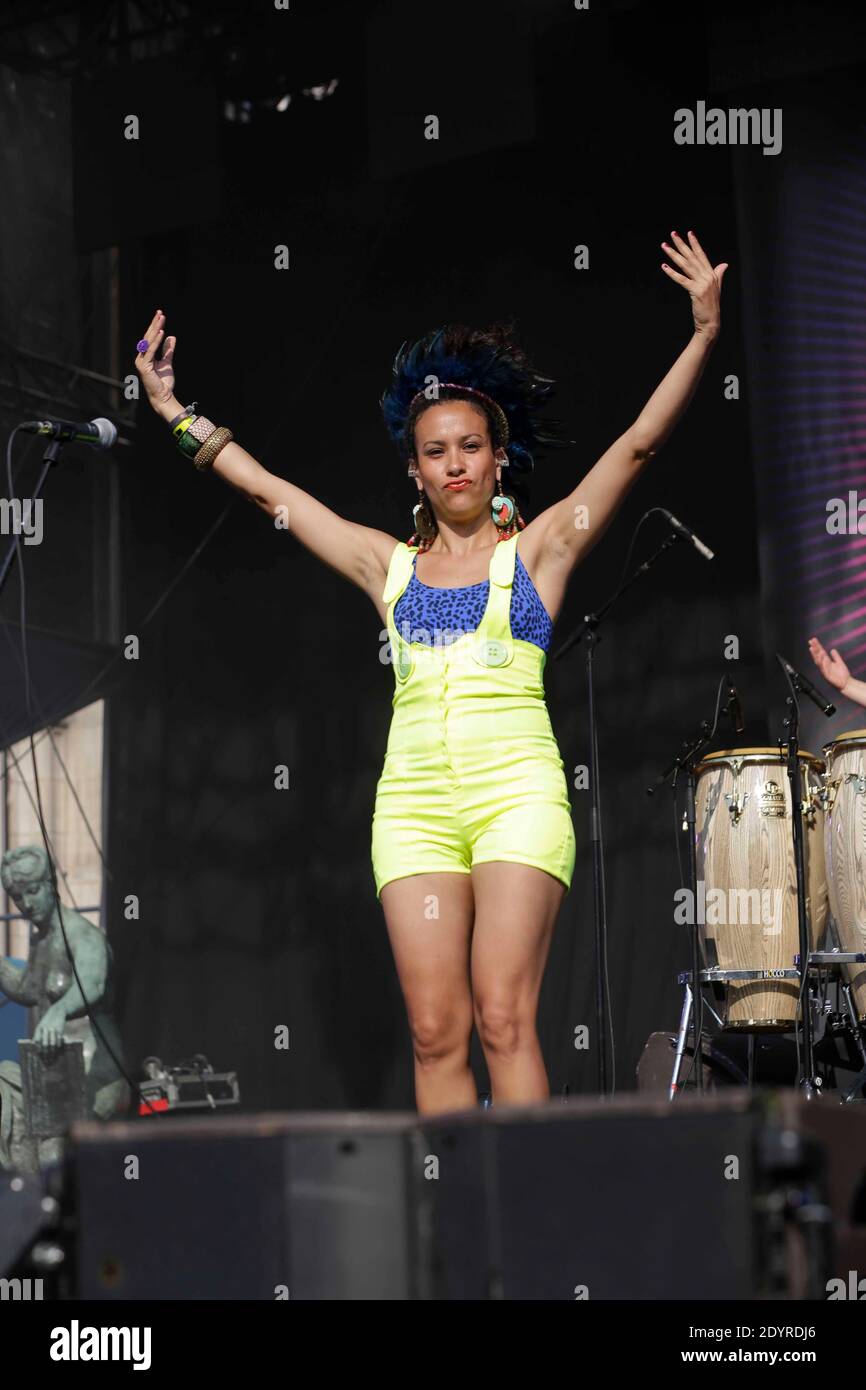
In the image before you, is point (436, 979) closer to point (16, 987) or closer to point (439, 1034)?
point (439, 1034)

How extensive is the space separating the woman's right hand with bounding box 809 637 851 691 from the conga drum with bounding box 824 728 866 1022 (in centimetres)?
32

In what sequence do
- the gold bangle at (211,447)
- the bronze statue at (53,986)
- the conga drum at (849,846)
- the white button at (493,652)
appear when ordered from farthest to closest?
the bronze statue at (53,986)
the conga drum at (849,846)
the gold bangle at (211,447)
the white button at (493,652)

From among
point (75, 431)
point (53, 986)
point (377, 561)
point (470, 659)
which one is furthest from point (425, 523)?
point (53, 986)

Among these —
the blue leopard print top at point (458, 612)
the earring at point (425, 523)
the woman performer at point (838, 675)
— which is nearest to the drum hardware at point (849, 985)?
the woman performer at point (838, 675)

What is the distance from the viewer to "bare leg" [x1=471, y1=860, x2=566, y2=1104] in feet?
9.75

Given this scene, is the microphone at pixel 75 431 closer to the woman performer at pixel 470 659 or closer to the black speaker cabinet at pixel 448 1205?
the woman performer at pixel 470 659

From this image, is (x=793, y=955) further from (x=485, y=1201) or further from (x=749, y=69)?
(x=485, y=1201)

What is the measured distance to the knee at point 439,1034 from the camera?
9.82 ft

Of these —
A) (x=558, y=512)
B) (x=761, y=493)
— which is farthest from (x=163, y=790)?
(x=558, y=512)

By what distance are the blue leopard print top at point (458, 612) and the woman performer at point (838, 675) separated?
2505 millimetres

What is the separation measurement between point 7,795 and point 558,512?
4.50 metres

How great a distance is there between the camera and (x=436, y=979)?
3.00 meters

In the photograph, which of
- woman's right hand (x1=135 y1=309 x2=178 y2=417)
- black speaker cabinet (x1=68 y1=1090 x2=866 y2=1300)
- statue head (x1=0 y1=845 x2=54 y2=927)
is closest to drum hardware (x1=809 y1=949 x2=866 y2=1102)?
woman's right hand (x1=135 y1=309 x2=178 y2=417)

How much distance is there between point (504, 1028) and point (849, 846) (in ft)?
8.21
